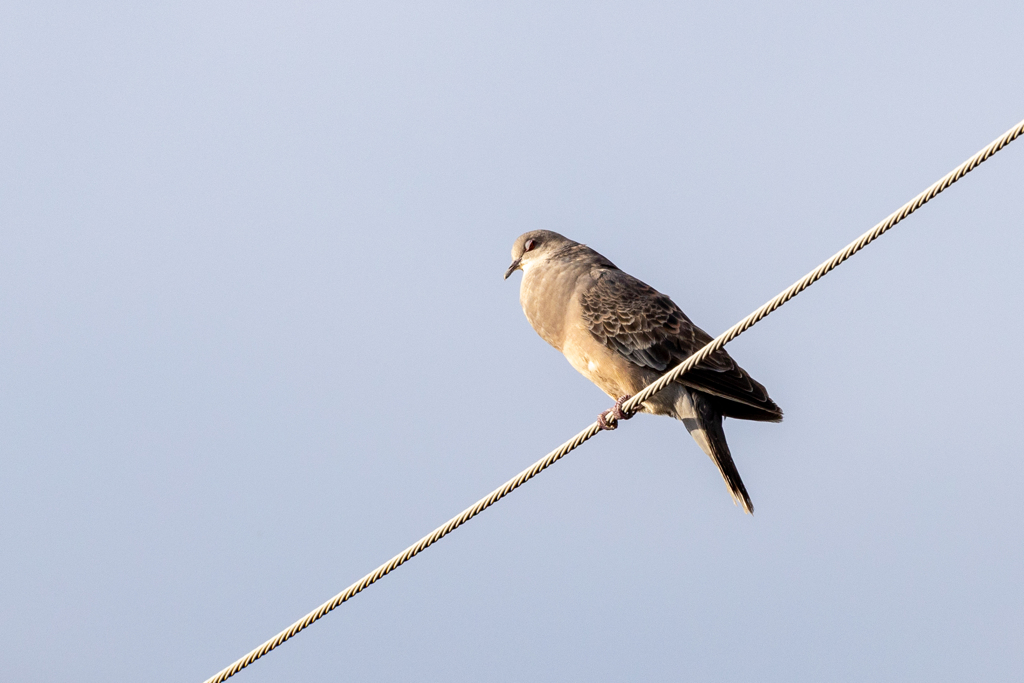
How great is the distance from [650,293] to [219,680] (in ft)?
13.3

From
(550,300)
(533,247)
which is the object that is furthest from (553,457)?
(533,247)

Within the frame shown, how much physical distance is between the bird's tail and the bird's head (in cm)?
173

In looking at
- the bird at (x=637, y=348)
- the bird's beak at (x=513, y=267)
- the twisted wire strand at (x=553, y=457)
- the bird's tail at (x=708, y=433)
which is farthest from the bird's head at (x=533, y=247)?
the twisted wire strand at (x=553, y=457)

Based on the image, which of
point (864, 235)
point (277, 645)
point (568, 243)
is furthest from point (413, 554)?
point (568, 243)

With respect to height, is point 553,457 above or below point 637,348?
below

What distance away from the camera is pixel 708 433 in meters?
7.47

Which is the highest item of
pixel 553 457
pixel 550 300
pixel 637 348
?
pixel 550 300

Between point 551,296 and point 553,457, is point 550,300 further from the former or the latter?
point 553,457

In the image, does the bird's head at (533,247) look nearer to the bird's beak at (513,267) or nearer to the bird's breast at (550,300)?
the bird's beak at (513,267)

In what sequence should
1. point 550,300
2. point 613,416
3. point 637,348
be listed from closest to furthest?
1. point 613,416
2. point 637,348
3. point 550,300

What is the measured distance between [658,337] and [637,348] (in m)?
0.19

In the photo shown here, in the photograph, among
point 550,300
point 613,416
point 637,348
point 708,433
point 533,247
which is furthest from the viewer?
point 533,247

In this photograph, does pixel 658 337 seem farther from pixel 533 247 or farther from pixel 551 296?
pixel 533 247

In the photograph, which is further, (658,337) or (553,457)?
(658,337)
